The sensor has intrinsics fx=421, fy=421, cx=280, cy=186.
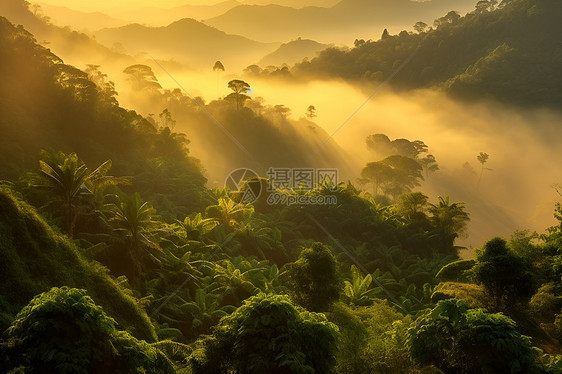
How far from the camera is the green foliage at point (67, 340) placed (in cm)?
723

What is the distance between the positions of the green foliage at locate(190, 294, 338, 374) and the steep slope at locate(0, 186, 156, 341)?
12.7 ft

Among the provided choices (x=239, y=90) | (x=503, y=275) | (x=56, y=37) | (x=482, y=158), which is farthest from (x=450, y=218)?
(x=56, y=37)

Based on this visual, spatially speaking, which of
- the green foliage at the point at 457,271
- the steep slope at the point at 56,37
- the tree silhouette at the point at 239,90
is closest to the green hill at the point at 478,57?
the steep slope at the point at 56,37

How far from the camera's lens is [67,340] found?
7.52 m

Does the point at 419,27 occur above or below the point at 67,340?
above

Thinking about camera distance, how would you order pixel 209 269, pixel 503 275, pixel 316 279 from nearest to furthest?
pixel 316 279
pixel 503 275
pixel 209 269

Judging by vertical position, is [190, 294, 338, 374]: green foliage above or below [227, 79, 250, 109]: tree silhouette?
below

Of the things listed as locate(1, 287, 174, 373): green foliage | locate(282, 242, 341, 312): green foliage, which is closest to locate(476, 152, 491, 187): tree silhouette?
locate(282, 242, 341, 312): green foliage

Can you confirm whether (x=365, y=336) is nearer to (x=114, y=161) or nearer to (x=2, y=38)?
(x=114, y=161)

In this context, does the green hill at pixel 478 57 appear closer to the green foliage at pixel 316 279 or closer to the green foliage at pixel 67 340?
the green foliage at pixel 316 279

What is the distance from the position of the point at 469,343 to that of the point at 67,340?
800 centimetres

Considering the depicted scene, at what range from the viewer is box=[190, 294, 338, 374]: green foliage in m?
8.50

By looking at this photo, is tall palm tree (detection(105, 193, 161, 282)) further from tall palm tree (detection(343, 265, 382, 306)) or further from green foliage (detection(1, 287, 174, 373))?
green foliage (detection(1, 287, 174, 373))

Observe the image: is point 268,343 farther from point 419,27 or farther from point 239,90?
point 419,27
